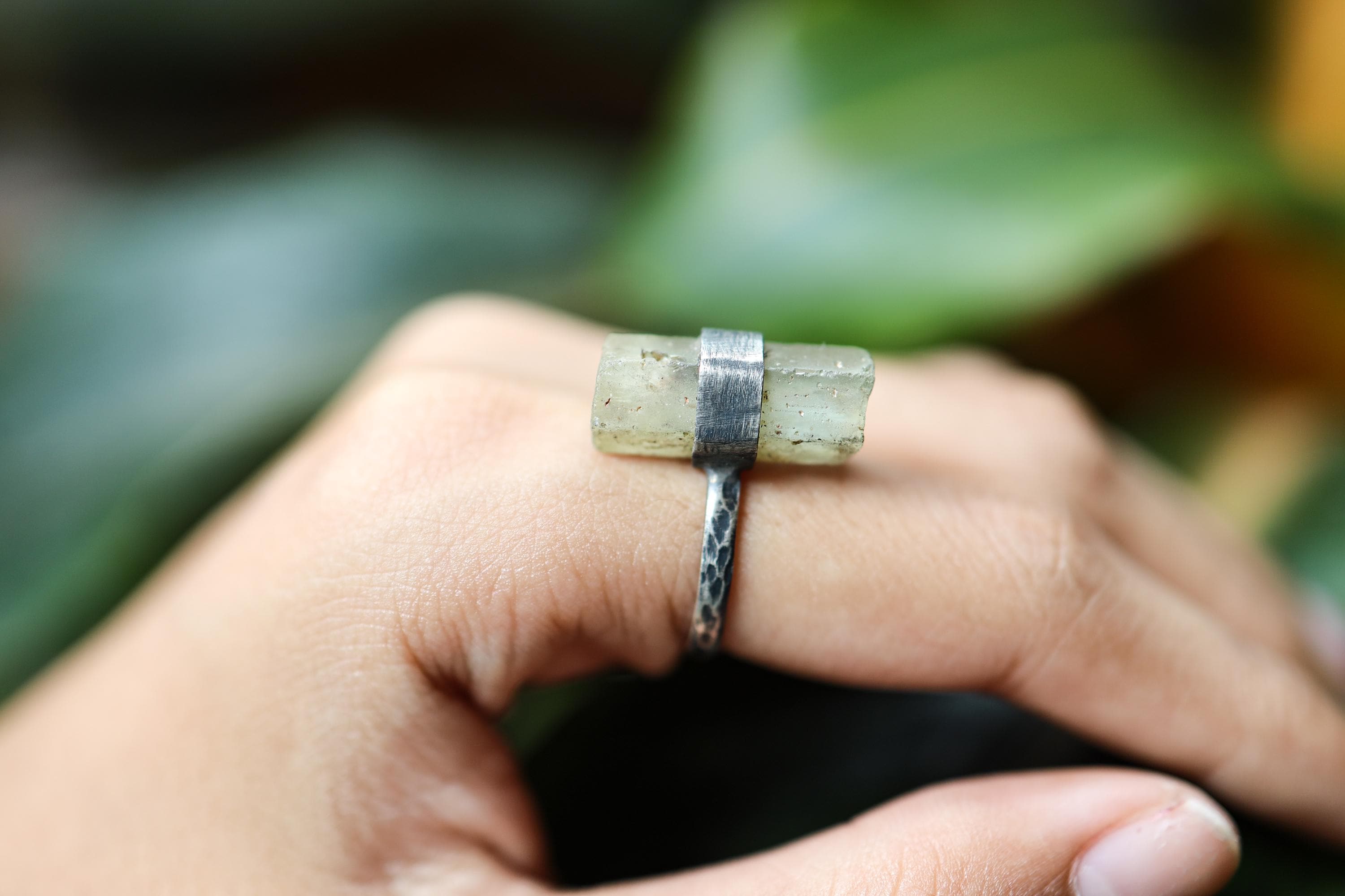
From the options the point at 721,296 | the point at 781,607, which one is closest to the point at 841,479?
the point at 781,607

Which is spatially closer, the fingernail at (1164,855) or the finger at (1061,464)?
the fingernail at (1164,855)

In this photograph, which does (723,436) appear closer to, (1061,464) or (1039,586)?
(1039,586)

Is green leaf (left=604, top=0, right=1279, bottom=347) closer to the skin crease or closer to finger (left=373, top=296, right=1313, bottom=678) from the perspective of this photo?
finger (left=373, top=296, right=1313, bottom=678)

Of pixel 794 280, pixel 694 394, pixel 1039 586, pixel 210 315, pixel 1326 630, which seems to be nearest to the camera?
pixel 694 394

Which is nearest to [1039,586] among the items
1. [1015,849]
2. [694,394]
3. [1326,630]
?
[1015,849]

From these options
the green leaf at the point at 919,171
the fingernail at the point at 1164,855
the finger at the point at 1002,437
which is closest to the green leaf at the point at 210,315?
the green leaf at the point at 919,171

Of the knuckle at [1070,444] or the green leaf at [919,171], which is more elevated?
the green leaf at [919,171]

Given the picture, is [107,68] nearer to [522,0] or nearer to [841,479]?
[522,0]

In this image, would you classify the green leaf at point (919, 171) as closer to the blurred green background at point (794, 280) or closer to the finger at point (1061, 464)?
the blurred green background at point (794, 280)
